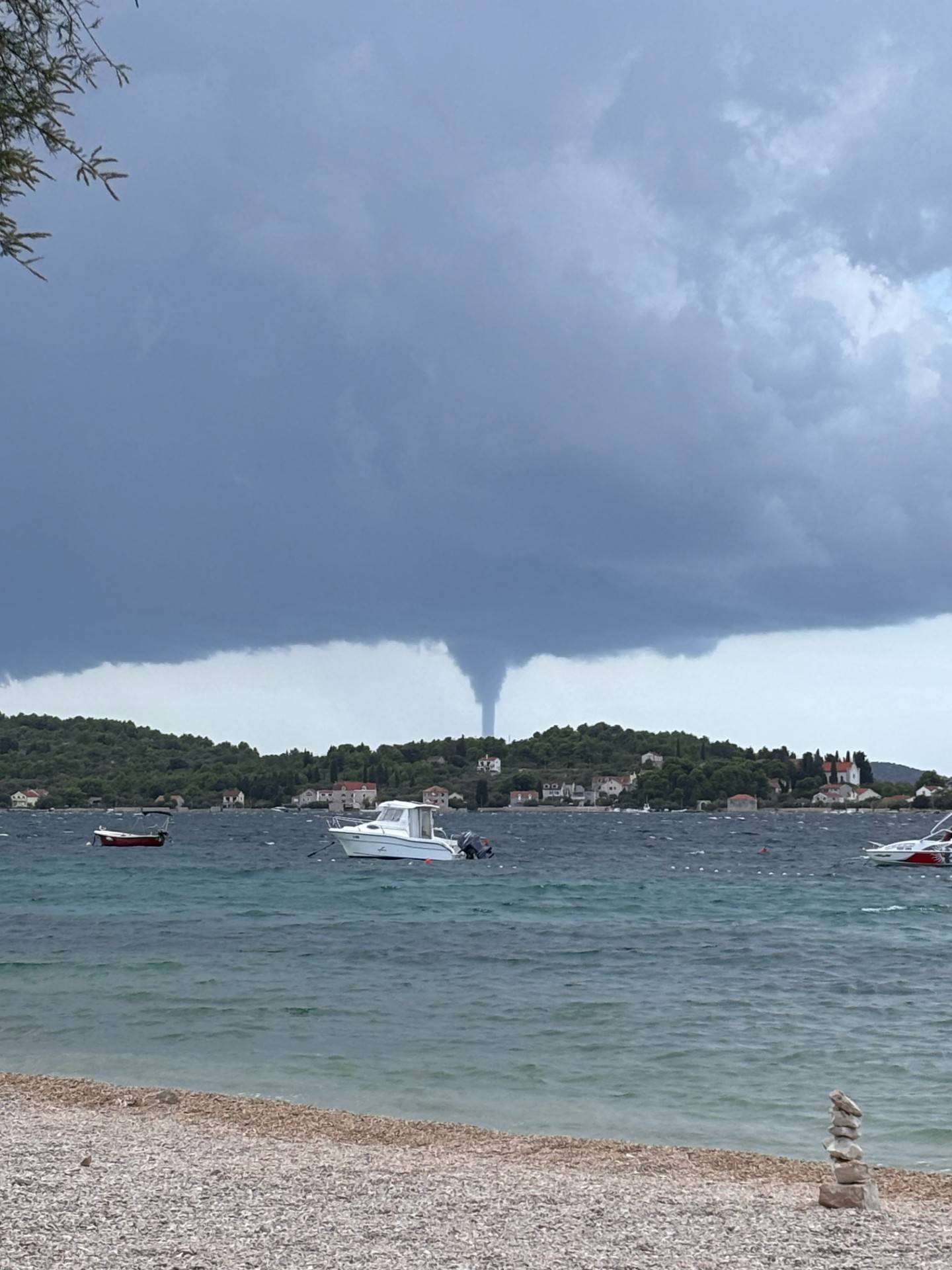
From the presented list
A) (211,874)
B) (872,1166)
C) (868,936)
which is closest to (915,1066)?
(872,1166)

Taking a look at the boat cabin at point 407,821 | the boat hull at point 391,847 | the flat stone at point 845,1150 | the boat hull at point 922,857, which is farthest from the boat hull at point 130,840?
the flat stone at point 845,1150

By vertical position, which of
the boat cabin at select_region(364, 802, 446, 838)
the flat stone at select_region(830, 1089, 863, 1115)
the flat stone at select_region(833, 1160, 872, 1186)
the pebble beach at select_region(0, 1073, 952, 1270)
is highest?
the boat cabin at select_region(364, 802, 446, 838)

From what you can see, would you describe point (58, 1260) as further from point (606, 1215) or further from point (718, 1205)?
point (718, 1205)

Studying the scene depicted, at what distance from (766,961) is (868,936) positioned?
7.49m

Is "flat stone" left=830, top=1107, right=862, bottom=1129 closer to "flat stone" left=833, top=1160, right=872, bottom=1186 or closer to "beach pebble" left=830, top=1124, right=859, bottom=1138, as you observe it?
"beach pebble" left=830, top=1124, right=859, bottom=1138

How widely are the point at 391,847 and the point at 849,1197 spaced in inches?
2375

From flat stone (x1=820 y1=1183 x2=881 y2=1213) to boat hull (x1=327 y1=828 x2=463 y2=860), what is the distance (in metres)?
59.6

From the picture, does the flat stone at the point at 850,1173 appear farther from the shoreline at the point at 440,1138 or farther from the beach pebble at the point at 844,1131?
the shoreline at the point at 440,1138

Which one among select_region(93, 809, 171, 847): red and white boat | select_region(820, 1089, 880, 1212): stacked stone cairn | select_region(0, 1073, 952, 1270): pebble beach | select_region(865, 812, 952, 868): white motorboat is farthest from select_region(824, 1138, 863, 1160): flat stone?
select_region(93, 809, 171, 847): red and white boat

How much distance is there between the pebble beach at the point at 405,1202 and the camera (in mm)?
7508

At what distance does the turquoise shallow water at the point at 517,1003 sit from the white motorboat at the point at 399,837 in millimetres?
15021

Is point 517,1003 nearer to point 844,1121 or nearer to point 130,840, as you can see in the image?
point 844,1121

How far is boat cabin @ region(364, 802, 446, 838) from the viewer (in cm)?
6931

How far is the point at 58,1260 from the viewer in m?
7.08
